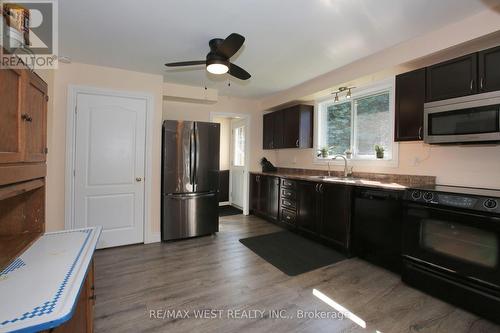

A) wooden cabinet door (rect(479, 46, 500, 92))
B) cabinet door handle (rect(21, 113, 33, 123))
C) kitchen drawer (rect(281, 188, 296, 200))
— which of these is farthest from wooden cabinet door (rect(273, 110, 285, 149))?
cabinet door handle (rect(21, 113, 33, 123))

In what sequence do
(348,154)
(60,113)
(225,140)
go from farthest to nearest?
(225,140)
(348,154)
(60,113)

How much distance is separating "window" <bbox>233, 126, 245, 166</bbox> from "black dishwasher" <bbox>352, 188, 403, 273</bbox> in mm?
3188

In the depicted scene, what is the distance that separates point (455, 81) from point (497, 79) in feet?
0.99

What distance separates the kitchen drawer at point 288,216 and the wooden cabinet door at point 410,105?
6.21 feet

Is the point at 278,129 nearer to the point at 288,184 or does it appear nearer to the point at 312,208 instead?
the point at 288,184

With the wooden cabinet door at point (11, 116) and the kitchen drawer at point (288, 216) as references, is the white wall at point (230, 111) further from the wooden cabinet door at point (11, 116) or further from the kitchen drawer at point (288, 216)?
the wooden cabinet door at point (11, 116)

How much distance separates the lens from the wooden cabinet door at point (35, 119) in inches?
49.3

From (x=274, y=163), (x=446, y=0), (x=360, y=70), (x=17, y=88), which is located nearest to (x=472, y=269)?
(x=446, y=0)

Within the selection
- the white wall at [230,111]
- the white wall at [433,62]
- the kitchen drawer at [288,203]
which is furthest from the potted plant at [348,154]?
the white wall at [230,111]

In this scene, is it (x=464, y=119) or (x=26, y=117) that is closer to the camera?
(x=26, y=117)

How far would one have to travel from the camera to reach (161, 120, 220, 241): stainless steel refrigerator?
3564 mm

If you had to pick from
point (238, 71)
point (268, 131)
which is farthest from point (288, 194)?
point (238, 71)

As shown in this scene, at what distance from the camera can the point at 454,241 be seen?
2.07m

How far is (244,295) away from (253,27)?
8.29 feet
